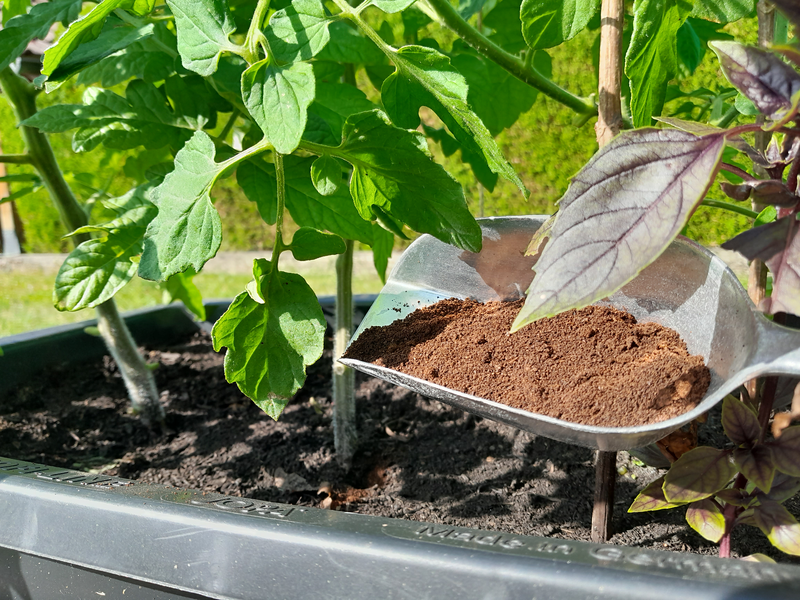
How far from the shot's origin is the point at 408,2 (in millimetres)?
522

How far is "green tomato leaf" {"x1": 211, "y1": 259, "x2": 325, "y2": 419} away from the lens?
61 cm

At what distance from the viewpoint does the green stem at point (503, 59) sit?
2.14ft

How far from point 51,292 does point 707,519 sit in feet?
9.69

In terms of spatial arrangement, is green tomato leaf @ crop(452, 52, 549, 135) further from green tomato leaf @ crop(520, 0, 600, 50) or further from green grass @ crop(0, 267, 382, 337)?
green grass @ crop(0, 267, 382, 337)

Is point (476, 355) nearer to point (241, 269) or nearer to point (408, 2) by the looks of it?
point (408, 2)

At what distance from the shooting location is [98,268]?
786mm

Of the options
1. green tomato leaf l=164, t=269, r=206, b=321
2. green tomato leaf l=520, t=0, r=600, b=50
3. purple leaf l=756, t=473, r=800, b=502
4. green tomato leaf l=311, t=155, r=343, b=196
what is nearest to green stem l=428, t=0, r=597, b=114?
green tomato leaf l=520, t=0, r=600, b=50

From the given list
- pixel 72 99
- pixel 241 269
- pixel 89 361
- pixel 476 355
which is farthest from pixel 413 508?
pixel 72 99

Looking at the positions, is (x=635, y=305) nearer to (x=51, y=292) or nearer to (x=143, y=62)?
(x=143, y=62)

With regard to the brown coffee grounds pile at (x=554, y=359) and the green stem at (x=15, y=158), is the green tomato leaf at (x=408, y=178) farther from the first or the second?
the green stem at (x=15, y=158)

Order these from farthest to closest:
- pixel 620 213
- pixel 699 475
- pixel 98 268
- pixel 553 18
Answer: pixel 98 268 → pixel 553 18 → pixel 699 475 → pixel 620 213

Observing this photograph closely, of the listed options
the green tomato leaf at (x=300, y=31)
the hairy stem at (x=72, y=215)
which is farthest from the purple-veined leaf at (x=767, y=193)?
the hairy stem at (x=72, y=215)

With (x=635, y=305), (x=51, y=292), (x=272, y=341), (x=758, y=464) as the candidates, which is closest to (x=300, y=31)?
(x=272, y=341)

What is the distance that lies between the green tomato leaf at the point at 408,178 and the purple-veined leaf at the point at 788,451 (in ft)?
0.97
